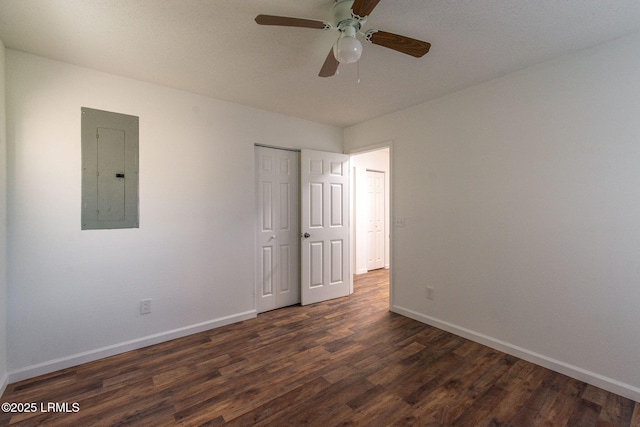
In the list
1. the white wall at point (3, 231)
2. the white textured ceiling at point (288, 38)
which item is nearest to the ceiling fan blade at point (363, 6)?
the white textured ceiling at point (288, 38)

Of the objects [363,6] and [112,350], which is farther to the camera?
[112,350]

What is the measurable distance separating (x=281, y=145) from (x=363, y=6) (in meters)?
2.19

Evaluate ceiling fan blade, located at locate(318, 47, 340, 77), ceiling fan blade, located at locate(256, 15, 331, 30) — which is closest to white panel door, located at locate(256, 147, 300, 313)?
ceiling fan blade, located at locate(318, 47, 340, 77)

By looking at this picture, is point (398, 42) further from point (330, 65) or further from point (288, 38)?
point (288, 38)

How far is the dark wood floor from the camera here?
5.55 ft

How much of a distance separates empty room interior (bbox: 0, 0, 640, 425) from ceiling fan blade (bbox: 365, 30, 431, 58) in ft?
0.06

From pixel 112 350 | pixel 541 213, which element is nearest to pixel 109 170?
pixel 112 350

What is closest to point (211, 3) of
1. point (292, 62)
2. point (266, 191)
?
point (292, 62)

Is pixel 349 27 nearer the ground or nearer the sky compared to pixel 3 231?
nearer the sky

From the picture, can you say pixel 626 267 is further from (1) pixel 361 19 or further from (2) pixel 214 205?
(2) pixel 214 205

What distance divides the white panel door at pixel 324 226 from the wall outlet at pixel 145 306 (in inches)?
67.3

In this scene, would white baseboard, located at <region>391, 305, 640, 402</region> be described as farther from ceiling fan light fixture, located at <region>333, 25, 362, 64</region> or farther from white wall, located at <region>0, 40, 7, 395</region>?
white wall, located at <region>0, 40, 7, 395</region>

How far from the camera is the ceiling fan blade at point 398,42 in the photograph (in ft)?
5.15

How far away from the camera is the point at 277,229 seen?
3.50 m
